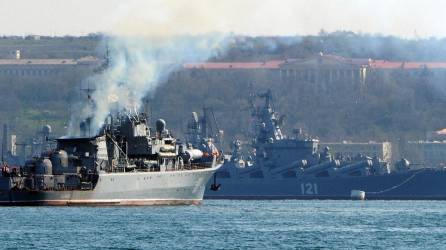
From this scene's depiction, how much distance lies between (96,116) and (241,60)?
89699 millimetres

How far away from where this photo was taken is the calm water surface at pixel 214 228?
233 ft

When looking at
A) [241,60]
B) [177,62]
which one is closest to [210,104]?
[241,60]

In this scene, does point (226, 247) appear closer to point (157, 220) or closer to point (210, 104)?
point (157, 220)

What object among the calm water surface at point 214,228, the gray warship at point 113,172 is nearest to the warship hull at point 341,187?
the gray warship at point 113,172

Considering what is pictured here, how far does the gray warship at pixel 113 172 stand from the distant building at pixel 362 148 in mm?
65473

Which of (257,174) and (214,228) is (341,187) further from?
(214,228)

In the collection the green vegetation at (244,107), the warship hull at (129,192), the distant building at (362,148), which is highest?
the green vegetation at (244,107)

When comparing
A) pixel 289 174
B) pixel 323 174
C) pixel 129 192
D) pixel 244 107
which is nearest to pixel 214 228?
pixel 129 192

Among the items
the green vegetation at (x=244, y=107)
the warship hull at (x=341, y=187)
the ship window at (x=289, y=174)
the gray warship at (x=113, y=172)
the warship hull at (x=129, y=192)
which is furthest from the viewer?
the green vegetation at (x=244, y=107)

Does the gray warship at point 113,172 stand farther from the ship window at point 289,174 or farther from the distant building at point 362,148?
the distant building at point 362,148

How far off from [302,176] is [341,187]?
3.12 metres

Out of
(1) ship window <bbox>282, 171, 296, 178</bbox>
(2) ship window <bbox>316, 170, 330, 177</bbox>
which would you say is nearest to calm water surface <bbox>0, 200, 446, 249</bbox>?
(1) ship window <bbox>282, 171, 296, 178</bbox>

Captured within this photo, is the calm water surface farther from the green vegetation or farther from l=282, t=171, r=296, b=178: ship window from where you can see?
the green vegetation

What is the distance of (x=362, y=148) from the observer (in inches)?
7032
